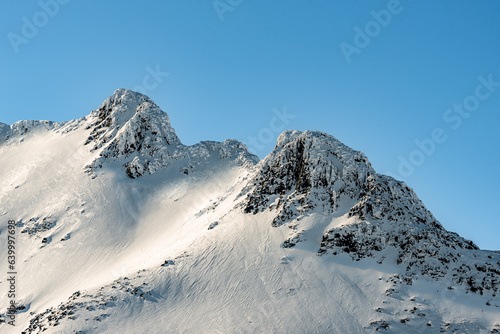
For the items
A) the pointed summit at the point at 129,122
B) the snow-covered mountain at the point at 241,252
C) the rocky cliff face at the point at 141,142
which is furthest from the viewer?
the pointed summit at the point at 129,122

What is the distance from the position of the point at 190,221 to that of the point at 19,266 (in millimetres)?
31546

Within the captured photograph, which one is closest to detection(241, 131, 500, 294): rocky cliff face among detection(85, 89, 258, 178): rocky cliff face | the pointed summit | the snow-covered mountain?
the snow-covered mountain

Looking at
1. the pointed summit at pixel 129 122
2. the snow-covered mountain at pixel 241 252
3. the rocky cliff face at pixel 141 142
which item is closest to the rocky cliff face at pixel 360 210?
the snow-covered mountain at pixel 241 252

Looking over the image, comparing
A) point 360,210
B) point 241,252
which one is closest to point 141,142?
point 241,252

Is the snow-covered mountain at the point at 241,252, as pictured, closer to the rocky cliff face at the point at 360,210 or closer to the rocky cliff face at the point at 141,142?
the rocky cliff face at the point at 360,210

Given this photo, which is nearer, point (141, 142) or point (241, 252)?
point (241, 252)

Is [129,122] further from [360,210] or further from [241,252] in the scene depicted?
[360,210]

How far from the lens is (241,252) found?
195 feet

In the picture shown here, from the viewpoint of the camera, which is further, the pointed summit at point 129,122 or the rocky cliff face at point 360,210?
the pointed summit at point 129,122

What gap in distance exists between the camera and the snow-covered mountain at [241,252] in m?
48.2

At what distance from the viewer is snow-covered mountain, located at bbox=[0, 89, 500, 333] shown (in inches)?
1900

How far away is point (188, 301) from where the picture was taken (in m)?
52.8

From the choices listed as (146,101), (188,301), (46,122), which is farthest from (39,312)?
(46,122)

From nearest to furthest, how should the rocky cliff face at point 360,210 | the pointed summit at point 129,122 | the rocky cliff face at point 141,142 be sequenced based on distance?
the rocky cliff face at point 360,210, the rocky cliff face at point 141,142, the pointed summit at point 129,122
